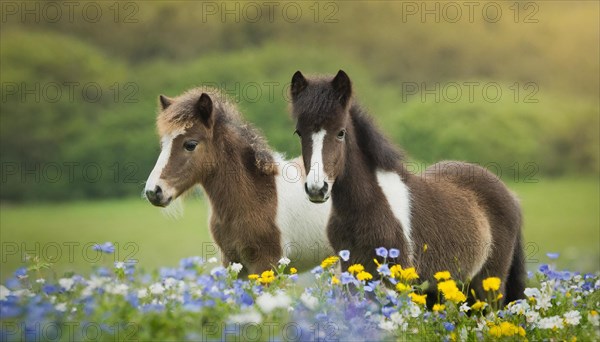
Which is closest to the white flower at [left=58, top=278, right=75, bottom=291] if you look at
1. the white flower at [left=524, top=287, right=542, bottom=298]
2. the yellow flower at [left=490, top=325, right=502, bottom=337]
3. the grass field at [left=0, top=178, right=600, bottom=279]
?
the yellow flower at [left=490, top=325, right=502, bottom=337]

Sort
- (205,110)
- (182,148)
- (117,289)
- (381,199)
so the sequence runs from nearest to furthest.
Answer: (117,289), (381,199), (182,148), (205,110)

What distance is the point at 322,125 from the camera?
4598mm

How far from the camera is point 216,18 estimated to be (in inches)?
1130

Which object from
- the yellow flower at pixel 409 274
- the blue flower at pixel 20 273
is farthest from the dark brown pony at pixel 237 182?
the yellow flower at pixel 409 274

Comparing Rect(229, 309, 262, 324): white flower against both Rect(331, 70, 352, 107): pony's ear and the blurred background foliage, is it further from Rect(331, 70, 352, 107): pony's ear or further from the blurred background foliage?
the blurred background foliage

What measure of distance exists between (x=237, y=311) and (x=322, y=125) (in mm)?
1439

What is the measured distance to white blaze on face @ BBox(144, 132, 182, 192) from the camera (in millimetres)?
5441

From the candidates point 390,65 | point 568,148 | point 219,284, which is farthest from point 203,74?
point 219,284

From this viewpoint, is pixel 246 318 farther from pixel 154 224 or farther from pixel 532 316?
pixel 154 224

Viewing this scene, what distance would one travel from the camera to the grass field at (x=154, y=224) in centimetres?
1848

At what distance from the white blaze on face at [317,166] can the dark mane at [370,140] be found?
1.61 ft

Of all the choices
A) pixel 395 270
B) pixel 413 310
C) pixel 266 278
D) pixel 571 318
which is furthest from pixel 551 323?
pixel 266 278

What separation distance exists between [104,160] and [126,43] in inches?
241

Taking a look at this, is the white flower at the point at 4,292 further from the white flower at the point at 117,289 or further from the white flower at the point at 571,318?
the white flower at the point at 571,318
